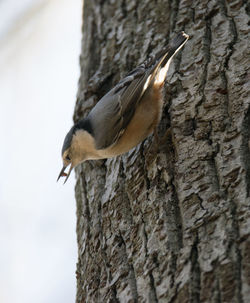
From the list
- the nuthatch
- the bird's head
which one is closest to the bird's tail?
the nuthatch

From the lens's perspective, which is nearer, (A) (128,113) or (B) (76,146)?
(A) (128,113)

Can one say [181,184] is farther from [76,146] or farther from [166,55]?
[76,146]

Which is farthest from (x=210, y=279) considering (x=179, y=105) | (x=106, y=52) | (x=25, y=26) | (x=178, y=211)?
(x=25, y=26)

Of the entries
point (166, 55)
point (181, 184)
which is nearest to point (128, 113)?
point (166, 55)

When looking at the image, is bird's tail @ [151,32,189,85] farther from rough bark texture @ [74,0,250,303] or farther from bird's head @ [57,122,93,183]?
bird's head @ [57,122,93,183]

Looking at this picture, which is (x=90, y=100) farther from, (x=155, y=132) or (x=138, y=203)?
(x=138, y=203)

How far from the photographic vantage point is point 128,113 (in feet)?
9.17

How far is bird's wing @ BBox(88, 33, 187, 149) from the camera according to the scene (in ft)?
8.89

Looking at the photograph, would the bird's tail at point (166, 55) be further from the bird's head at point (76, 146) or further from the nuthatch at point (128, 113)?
the bird's head at point (76, 146)

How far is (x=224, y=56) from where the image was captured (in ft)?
7.82

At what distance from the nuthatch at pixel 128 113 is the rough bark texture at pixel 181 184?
2.5 inches

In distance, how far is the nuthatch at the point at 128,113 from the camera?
8.58 feet

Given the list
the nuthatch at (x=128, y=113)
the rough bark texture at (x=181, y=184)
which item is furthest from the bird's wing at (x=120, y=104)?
the rough bark texture at (x=181, y=184)

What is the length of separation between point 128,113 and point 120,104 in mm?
72
